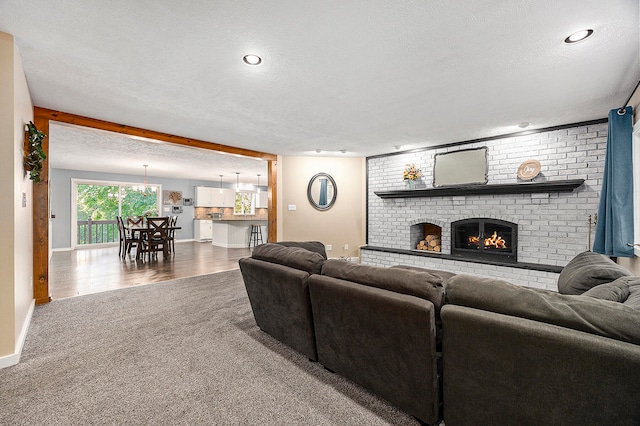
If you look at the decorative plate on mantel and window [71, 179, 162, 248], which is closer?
the decorative plate on mantel

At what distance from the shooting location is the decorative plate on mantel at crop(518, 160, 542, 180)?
163 inches

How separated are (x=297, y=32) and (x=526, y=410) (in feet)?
7.83

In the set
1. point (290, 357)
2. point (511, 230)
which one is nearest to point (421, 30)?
point (290, 357)

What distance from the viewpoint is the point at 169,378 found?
1921 millimetres

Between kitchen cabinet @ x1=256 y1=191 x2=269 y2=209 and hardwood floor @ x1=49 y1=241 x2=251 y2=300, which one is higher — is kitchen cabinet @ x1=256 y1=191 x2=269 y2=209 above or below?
above

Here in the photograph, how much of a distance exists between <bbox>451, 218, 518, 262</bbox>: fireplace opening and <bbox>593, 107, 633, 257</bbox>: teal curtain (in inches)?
53.4

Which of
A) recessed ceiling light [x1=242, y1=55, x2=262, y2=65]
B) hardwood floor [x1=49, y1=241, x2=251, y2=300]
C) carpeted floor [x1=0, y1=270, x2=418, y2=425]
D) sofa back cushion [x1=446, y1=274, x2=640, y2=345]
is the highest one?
recessed ceiling light [x1=242, y1=55, x2=262, y2=65]

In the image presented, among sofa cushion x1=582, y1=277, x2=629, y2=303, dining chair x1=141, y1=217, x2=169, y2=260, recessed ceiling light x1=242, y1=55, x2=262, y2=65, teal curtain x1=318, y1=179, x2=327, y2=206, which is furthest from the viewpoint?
dining chair x1=141, y1=217, x2=169, y2=260

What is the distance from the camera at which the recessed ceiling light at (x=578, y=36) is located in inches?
74.9

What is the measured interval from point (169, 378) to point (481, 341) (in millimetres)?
1927

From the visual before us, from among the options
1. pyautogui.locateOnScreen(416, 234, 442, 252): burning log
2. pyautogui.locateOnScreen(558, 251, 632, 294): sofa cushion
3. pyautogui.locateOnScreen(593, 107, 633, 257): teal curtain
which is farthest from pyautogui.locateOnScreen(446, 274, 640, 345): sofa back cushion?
pyautogui.locateOnScreen(416, 234, 442, 252): burning log

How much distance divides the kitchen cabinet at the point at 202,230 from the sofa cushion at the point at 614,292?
34.5 ft

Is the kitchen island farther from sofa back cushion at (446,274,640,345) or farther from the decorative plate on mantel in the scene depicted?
sofa back cushion at (446,274,640,345)

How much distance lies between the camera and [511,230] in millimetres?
4453
